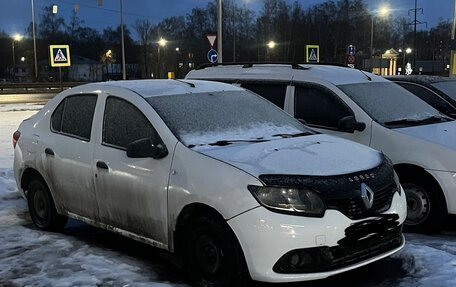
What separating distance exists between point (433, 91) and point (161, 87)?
526cm

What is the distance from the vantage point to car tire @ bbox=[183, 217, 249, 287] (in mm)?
3998

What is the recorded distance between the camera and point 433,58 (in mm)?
117562

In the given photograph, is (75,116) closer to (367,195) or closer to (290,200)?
A: (290,200)

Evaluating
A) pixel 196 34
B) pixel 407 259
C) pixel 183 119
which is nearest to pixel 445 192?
pixel 407 259

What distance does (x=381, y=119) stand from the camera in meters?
6.36

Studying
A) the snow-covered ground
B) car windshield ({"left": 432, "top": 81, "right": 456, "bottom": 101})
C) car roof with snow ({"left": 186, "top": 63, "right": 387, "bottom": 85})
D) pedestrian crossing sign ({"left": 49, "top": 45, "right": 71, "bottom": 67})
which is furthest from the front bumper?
pedestrian crossing sign ({"left": 49, "top": 45, "right": 71, "bottom": 67})

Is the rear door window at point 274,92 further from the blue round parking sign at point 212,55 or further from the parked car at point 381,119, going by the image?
the blue round parking sign at point 212,55

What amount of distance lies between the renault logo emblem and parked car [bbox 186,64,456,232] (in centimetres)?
192

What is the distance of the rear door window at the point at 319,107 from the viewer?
6.59m

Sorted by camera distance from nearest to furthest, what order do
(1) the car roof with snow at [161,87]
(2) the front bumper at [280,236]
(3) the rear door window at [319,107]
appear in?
1. (2) the front bumper at [280,236]
2. (1) the car roof with snow at [161,87]
3. (3) the rear door window at [319,107]

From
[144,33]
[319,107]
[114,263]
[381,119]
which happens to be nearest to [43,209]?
[114,263]

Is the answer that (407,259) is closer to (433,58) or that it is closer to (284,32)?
(284,32)

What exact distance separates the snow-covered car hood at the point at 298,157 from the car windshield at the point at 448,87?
17.4 ft

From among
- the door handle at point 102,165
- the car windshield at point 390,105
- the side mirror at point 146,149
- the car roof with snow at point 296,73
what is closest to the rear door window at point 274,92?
the car roof with snow at point 296,73
